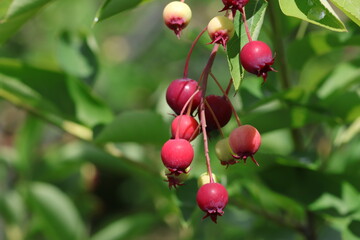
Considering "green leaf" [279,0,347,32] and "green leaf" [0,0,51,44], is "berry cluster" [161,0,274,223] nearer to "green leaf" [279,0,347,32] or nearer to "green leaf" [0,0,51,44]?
"green leaf" [279,0,347,32]

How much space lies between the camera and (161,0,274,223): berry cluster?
91cm

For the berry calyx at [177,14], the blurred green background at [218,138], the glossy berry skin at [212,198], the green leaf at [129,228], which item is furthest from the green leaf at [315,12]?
the green leaf at [129,228]

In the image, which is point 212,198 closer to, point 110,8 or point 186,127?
point 186,127

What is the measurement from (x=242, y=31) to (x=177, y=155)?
0.22 metres

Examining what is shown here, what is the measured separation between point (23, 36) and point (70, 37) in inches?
86.1

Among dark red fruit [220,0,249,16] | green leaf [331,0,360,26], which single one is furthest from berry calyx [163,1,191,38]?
green leaf [331,0,360,26]

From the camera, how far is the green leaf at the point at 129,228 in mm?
2066

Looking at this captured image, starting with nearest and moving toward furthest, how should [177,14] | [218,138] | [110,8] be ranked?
[177,14]
[110,8]
[218,138]

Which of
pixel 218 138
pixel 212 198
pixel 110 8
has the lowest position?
pixel 212 198

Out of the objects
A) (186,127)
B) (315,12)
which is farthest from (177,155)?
(315,12)

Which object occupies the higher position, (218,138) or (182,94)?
(218,138)

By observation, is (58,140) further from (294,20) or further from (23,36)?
(294,20)

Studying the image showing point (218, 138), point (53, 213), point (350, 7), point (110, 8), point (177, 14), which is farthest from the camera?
point (53, 213)

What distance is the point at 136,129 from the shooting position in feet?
4.58
